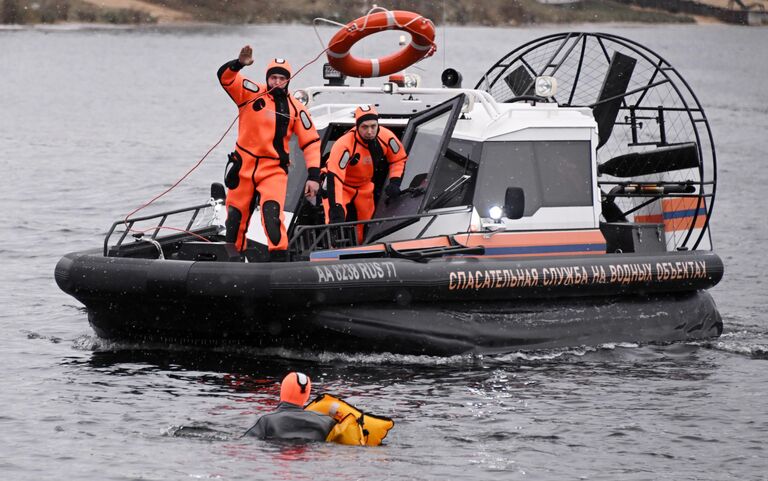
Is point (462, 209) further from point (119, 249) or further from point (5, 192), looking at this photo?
point (5, 192)

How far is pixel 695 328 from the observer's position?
1198 cm

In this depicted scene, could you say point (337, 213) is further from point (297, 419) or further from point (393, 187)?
point (297, 419)

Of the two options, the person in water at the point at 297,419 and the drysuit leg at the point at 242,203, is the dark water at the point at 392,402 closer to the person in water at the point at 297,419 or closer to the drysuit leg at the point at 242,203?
the person in water at the point at 297,419

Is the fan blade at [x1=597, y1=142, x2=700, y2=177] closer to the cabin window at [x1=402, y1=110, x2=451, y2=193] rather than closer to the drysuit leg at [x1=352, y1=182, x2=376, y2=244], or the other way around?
the cabin window at [x1=402, y1=110, x2=451, y2=193]

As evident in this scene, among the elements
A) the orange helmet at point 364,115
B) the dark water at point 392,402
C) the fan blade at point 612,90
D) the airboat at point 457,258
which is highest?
the fan blade at point 612,90

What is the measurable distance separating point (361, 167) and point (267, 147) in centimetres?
103

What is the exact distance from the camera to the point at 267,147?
35.3 feet

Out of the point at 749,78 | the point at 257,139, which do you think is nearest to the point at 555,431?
the point at 257,139

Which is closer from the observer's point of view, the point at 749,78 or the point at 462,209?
the point at 462,209

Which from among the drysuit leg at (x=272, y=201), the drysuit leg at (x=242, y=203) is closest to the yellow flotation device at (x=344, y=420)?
the drysuit leg at (x=272, y=201)

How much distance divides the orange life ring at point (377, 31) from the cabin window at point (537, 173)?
1.19 meters

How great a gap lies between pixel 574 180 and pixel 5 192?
12358mm

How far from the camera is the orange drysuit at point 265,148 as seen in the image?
1068cm

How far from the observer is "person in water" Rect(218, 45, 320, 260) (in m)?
10.7
